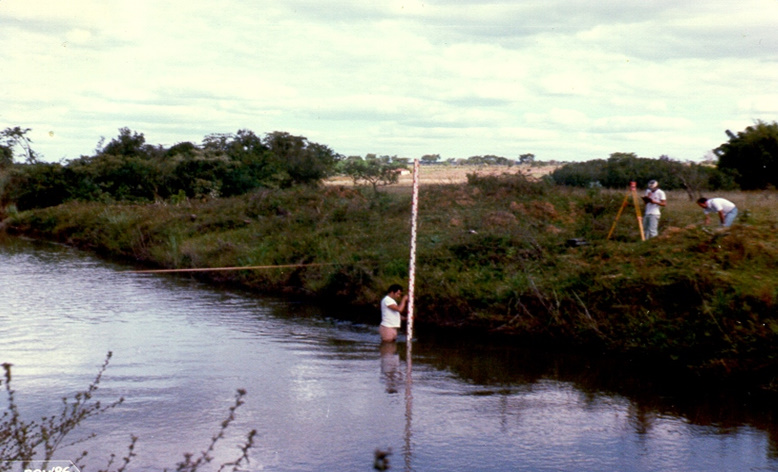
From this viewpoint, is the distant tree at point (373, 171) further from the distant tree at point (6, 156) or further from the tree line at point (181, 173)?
the distant tree at point (6, 156)

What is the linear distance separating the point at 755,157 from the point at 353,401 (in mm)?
30074

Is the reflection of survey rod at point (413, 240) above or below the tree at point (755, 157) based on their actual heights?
below

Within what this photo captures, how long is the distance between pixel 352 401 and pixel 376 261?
9.49 m

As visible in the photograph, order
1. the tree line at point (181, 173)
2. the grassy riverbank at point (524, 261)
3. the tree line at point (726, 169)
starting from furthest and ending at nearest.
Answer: the tree line at point (181, 173) < the tree line at point (726, 169) < the grassy riverbank at point (524, 261)

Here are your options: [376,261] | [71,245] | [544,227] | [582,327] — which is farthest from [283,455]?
[71,245]

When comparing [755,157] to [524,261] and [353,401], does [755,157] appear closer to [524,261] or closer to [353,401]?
[524,261]

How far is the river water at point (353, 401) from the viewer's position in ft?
29.2

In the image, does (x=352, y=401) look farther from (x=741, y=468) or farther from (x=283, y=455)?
(x=741, y=468)

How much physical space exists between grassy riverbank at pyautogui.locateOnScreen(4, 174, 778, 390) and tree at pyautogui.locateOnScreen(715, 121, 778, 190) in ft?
25.9

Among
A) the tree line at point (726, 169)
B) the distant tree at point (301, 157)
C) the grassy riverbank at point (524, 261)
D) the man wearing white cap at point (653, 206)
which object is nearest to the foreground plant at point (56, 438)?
the grassy riverbank at point (524, 261)

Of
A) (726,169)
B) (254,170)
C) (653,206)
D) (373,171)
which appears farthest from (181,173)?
(653,206)

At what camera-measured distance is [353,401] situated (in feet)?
36.1

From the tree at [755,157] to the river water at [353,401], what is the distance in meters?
24.7

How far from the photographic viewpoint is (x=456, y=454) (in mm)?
8938
